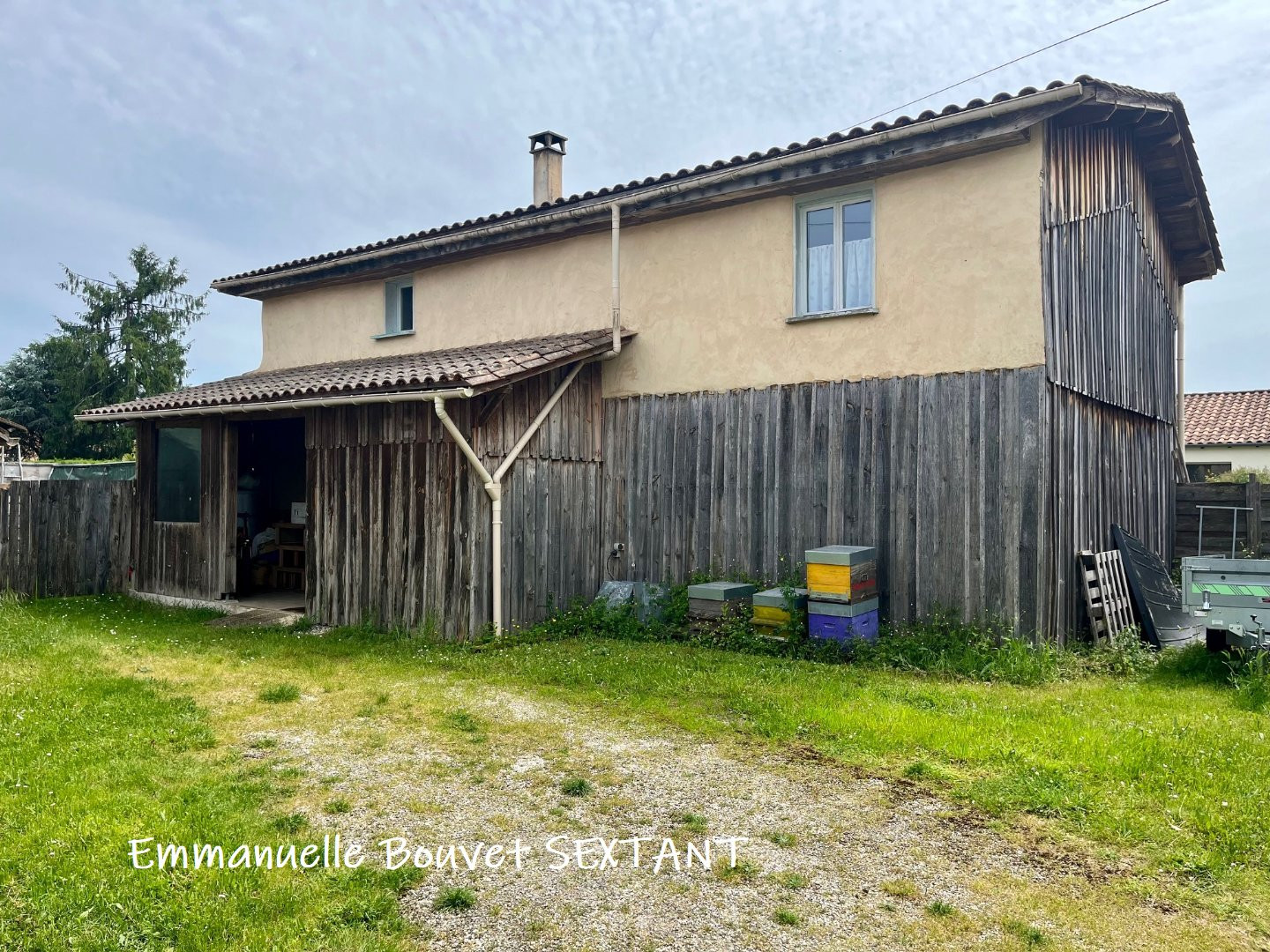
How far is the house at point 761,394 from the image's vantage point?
26.1ft

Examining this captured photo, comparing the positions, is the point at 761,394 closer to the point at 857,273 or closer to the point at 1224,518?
the point at 857,273

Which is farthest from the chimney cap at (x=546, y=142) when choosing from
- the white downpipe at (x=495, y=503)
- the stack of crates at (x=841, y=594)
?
the stack of crates at (x=841, y=594)

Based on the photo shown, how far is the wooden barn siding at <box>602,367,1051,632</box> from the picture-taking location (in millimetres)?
7809

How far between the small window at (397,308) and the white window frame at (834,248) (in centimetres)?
640

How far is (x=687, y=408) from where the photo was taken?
9.96m

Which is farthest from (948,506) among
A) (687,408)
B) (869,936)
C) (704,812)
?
(869,936)

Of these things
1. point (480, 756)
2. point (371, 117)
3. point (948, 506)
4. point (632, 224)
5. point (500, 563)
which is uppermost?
point (371, 117)

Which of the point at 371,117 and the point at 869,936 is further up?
the point at 371,117

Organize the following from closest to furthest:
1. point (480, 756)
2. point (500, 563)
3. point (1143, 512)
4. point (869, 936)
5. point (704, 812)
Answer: point (869, 936) → point (704, 812) → point (480, 756) → point (500, 563) → point (1143, 512)

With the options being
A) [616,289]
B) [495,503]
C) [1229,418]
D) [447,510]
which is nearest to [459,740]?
[495,503]

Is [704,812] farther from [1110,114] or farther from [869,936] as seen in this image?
[1110,114]

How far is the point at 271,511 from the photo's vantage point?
46.9 feet

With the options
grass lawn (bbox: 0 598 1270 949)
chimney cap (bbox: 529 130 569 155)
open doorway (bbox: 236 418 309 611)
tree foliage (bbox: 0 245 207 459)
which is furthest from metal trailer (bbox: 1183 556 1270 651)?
tree foliage (bbox: 0 245 207 459)

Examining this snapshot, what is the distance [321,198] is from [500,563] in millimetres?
21331
